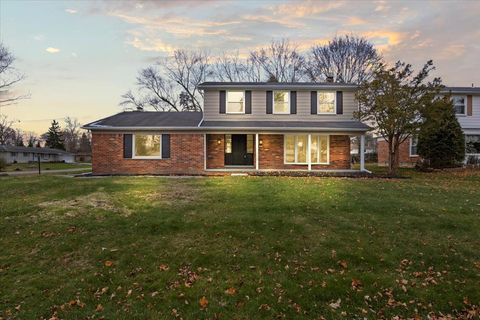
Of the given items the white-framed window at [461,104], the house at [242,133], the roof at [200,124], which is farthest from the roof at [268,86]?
the white-framed window at [461,104]

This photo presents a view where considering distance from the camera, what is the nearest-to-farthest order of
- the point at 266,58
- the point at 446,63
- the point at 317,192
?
1. the point at 317,192
2. the point at 446,63
3. the point at 266,58

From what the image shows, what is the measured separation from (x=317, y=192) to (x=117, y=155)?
485 inches

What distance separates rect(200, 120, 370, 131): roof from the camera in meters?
17.8

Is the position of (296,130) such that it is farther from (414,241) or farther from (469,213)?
(414,241)

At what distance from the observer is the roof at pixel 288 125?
699 inches

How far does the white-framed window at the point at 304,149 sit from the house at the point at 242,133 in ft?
0.19

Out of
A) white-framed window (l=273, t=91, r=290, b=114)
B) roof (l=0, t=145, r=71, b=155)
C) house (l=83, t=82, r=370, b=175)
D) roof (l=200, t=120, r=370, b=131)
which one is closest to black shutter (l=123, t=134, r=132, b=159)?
house (l=83, t=82, r=370, b=175)

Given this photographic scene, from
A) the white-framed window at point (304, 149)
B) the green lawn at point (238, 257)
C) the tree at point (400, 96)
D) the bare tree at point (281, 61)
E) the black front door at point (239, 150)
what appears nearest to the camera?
the green lawn at point (238, 257)

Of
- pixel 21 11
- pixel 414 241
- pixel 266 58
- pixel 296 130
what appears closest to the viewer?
pixel 414 241

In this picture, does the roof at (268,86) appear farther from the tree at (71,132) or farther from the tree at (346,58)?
the tree at (71,132)

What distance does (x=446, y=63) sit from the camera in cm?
2303

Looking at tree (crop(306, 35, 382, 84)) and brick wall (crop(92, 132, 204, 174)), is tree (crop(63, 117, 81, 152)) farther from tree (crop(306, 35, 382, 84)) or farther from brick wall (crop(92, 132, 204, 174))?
brick wall (crop(92, 132, 204, 174))

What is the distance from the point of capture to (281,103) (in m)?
19.8

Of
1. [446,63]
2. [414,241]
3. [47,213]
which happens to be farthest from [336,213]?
[446,63]
